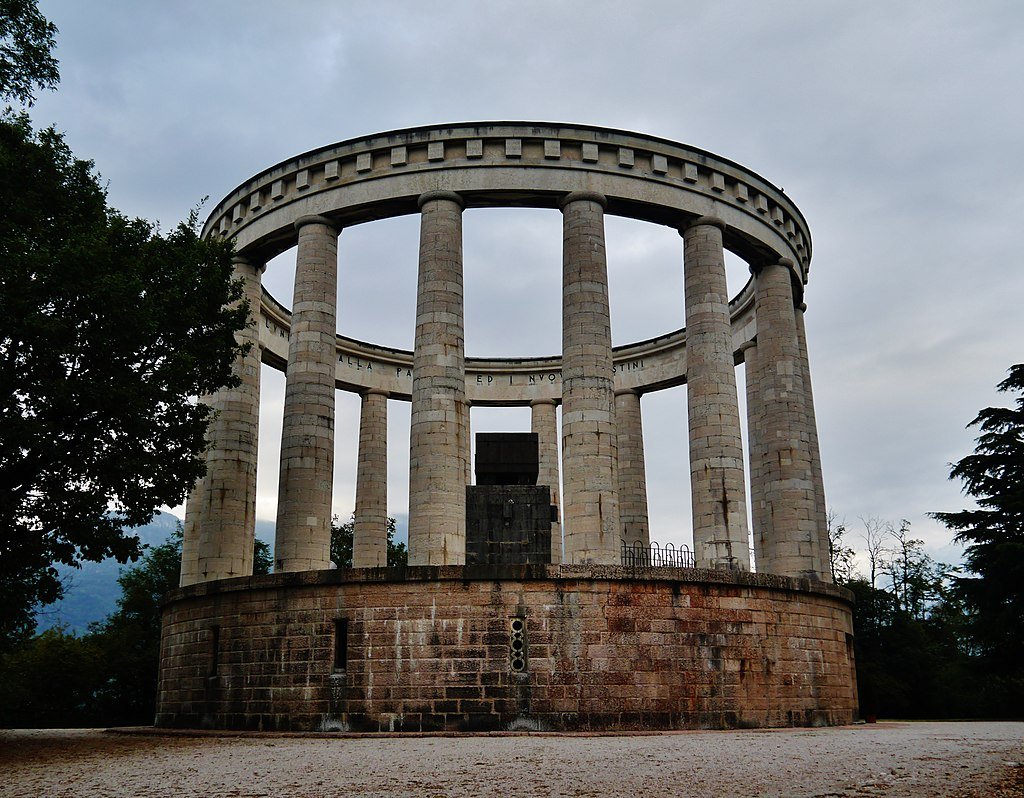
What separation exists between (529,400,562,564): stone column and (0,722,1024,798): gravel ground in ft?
67.8

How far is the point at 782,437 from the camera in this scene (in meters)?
30.2

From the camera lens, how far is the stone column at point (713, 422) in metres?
26.7

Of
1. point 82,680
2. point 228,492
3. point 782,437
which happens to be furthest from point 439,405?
point 82,680

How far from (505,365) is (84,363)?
2537cm

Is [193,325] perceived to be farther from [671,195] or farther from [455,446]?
[671,195]

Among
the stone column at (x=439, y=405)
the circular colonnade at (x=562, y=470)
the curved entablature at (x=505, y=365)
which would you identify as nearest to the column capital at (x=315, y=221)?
the circular colonnade at (x=562, y=470)

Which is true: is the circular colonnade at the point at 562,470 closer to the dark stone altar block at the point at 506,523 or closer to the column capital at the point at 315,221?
the column capital at the point at 315,221

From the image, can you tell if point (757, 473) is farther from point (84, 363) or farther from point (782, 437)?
point (84, 363)

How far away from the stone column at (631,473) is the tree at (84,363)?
64.6ft

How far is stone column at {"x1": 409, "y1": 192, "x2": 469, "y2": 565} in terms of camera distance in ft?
81.2

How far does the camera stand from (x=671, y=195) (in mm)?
28875

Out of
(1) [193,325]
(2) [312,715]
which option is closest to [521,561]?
(2) [312,715]

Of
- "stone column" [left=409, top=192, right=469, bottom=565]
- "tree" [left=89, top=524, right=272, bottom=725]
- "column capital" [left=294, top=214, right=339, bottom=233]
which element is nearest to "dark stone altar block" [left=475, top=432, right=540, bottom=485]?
"stone column" [left=409, top=192, right=469, bottom=565]

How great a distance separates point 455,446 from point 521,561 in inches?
142
